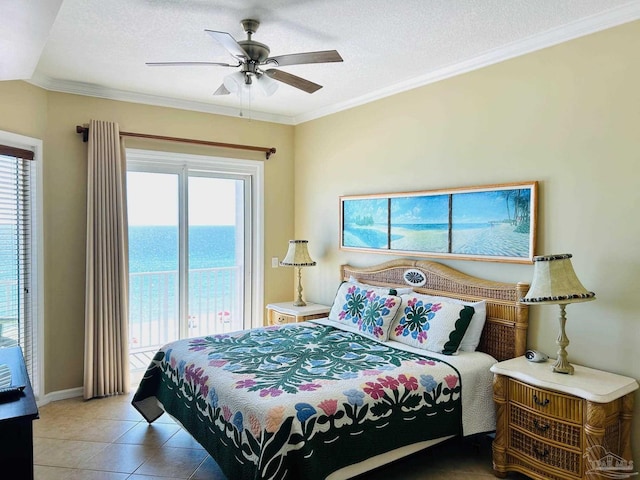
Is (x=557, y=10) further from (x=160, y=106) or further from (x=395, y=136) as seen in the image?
(x=160, y=106)

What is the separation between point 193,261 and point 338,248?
1556mm

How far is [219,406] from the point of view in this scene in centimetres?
241

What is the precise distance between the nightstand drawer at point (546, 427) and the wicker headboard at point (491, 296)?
466 mm

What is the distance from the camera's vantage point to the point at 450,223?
3.48m

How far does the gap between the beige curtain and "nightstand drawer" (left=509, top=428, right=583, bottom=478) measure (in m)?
3.29

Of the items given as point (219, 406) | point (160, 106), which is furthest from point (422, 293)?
point (160, 106)

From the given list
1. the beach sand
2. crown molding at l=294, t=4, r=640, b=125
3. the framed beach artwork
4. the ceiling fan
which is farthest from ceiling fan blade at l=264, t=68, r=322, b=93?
the beach sand

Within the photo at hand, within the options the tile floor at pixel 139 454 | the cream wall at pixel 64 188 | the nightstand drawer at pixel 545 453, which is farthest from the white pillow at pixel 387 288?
the cream wall at pixel 64 188

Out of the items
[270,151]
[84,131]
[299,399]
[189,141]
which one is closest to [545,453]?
[299,399]

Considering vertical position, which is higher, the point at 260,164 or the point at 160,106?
the point at 160,106

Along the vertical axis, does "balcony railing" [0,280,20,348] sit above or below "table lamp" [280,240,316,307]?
below

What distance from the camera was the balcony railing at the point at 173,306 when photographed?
4.53 meters

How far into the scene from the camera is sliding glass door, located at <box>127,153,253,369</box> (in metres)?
4.44

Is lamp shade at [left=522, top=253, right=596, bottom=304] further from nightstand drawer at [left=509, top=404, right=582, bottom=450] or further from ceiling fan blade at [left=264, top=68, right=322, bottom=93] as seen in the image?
ceiling fan blade at [left=264, top=68, right=322, bottom=93]
